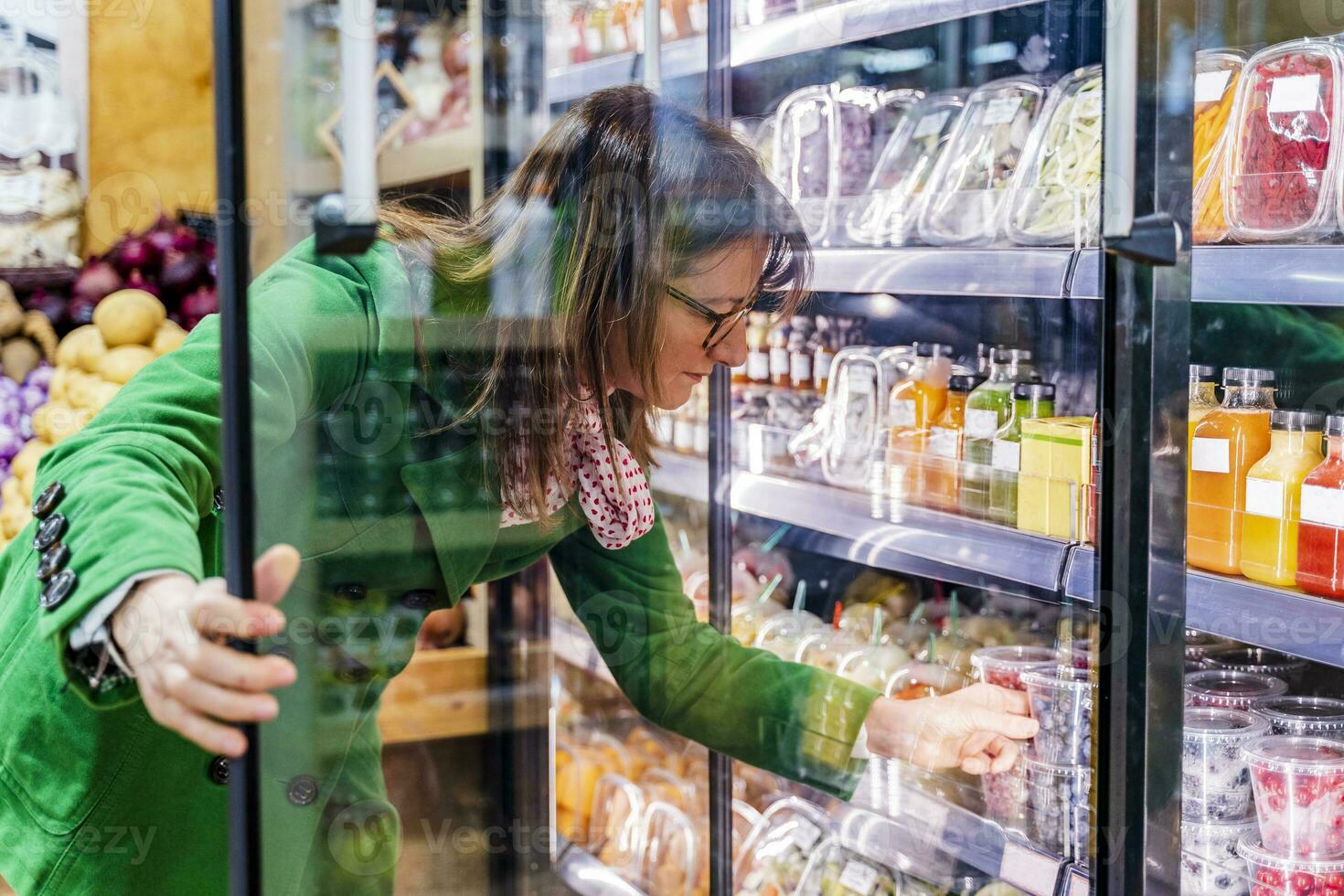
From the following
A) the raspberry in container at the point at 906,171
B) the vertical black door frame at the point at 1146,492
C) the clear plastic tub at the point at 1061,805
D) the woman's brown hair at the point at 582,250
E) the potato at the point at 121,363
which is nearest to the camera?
the woman's brown hair at the point at 582,250

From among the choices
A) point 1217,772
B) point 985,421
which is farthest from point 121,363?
point 1217,772

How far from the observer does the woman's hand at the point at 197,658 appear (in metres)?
0.83

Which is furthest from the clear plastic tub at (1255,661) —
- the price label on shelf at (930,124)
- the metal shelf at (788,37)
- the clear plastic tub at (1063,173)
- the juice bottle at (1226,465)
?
the metal shelf at (788,37)

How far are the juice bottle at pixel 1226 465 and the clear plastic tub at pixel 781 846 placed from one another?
1.96 feet

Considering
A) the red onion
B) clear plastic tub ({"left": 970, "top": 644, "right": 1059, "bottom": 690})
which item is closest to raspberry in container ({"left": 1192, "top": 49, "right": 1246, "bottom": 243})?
clear plastic tub ({"left": 970, "top": 644, "right": 1059, "bottom": 690})

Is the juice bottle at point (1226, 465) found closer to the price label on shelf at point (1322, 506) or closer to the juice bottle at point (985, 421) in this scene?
the price label on shelf at point (1322, 506)

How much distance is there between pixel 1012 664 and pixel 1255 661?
0.56 meters

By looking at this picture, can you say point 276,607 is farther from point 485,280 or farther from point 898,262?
point 898,262

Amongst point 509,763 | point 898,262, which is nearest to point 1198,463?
point 898,262

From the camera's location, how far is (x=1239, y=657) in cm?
170

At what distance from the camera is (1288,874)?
4.79 feet

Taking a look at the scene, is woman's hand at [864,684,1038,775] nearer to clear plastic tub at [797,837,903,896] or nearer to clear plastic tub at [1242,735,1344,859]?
clear plastic tub at [797,837,903,896]

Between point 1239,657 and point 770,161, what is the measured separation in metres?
1.05

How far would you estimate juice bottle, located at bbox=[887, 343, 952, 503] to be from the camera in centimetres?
152
